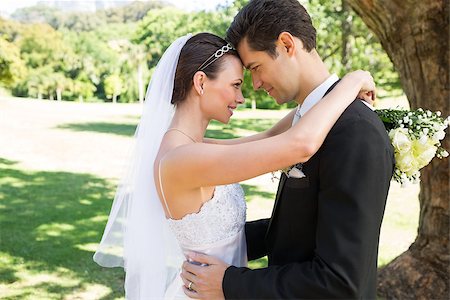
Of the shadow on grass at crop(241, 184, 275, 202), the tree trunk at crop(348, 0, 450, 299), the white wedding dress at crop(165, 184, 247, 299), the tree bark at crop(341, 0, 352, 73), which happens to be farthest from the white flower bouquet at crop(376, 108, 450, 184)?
the tree bark at crop(341, 0, 352, 73)

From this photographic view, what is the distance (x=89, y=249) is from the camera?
23.5ft

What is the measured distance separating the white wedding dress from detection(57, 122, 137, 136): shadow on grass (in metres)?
19.7

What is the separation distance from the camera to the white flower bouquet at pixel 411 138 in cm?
222

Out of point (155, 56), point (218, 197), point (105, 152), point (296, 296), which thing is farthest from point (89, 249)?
point (155, 56)

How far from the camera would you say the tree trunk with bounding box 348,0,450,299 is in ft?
13.4

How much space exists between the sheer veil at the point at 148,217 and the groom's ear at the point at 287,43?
66cm

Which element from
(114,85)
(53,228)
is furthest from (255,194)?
(114,85)

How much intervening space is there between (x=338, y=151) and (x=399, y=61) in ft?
9.27

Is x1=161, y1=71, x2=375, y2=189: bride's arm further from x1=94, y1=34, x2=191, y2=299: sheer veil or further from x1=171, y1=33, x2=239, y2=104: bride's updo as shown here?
x1=94, y1=34, x2=191, y2=299: sheer veil

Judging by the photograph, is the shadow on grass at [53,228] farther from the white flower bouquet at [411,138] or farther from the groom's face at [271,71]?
the white flower bouquet at [411,138]

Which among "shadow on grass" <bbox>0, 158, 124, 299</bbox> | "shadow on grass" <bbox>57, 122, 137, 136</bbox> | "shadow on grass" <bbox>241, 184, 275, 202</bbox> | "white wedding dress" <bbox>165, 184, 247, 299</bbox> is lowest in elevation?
"shadow on grass" <bbox>0, 158, 124, 299</bbox>

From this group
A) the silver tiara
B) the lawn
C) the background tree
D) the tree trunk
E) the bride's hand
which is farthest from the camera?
the background tree

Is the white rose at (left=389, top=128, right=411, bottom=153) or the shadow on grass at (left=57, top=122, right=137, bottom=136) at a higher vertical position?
the white rose at (left=389, top=128, right=411, bottom=153)

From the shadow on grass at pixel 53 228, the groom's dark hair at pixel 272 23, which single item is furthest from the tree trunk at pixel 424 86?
the shadow on grass at pixel 53 228
